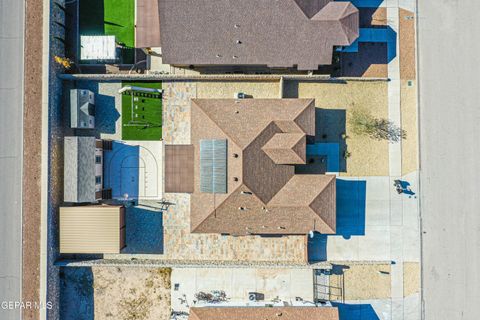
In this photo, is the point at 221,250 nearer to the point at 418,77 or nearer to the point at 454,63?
the point at 418,77

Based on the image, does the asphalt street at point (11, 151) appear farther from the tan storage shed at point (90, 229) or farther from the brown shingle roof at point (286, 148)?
the brown shingle roof at point (286, 148)

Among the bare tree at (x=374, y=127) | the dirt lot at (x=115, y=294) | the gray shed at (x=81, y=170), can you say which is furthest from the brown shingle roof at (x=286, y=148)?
the dirt lot at (x=115, y=294)

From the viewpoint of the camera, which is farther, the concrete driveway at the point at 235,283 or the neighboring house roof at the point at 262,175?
the concrete driveway at the point at 235,283

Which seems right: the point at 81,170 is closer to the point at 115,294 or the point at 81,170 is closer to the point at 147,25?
the point at 115,294

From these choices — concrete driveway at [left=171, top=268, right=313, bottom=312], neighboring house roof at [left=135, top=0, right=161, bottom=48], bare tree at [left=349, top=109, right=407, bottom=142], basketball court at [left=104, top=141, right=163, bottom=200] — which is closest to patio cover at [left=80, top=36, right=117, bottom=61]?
neighboring house roof at [left=135, top=0, right=161, bottom=48]

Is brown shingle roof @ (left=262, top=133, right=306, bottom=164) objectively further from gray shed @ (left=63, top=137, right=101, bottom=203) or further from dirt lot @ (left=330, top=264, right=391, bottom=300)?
gray shed @ (left=63, top=137, right=101, bottom=203)
